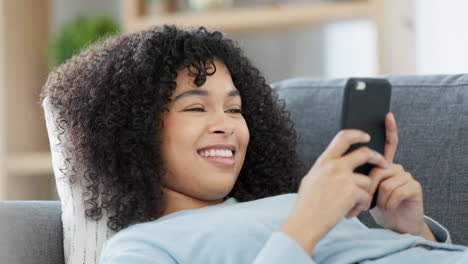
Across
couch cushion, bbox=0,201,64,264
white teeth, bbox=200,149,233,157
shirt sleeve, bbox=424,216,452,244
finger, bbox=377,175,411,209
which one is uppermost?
white teeth, bbox=200,149,233,157

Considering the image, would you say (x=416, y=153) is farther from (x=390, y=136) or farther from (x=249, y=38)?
(x=249, y=38)

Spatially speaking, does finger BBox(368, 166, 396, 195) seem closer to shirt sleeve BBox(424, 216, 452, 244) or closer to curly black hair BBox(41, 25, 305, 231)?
shirt sleeve BBox(424, 216, 452, 244)

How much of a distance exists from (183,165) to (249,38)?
5.81 ft

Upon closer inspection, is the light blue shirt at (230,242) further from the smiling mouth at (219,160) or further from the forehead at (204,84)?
the forehead at (204,84)

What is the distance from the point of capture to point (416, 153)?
1460 millimetres

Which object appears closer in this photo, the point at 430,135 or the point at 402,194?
the point at 402,194

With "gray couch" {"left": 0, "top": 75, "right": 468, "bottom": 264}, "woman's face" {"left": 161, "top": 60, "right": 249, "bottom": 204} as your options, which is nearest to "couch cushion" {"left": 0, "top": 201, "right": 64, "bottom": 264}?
"gray couch" {"left": 0, "top": 75, "right": 468, "bottom": 264}

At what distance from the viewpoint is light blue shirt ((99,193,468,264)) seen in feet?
3.75

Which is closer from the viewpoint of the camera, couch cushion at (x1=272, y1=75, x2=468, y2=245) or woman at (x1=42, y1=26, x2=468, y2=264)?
woman at (x1=42, y1=26, x2=468, y2=264)

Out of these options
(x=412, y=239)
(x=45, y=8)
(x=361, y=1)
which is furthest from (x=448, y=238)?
(x=45, y=8)

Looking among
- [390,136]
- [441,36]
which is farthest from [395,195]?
[441,36]

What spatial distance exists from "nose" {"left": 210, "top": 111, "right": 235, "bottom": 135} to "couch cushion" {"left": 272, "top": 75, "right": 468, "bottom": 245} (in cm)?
37

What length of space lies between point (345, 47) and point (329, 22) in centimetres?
16

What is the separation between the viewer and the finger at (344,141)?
3.28 ft
